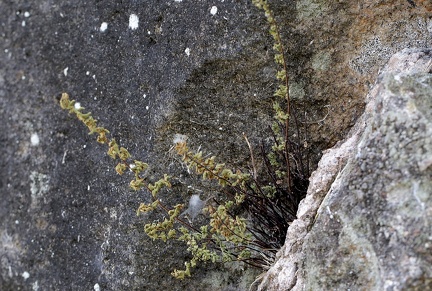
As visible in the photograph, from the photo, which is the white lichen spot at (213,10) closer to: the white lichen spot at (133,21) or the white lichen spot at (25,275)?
the white lichen spot at (133,21)

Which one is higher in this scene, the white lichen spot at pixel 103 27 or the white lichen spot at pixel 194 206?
the white lichen spot at pixel 103 27

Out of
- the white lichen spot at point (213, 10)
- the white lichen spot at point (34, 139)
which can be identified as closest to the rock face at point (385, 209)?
the white lichen spot at point (213, 10)

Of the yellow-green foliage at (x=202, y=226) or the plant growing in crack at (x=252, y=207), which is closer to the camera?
the yellow-green foliage at (x=202, y=226)

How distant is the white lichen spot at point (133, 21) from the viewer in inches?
89.2

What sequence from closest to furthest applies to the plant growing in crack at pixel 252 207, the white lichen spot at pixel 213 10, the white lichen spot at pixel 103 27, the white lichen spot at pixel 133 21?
the plant growing in crack at pixel 252 207, the white lichen spot at pixel 213 10, the white lichen spot at pixel 133 21, the white lichen spot at pixel 103 27

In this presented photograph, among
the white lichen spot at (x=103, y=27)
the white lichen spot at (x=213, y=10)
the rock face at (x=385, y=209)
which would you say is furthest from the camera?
the white lichen spot at (x=103, y=27)

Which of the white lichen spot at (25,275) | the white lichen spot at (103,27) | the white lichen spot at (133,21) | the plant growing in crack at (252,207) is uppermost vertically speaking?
the white lichen spot at (103,27)

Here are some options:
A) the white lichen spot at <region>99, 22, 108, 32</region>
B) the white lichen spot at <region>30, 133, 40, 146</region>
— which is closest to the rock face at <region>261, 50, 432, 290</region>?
the white lichen spot at <region>99, 22, 108, 32</region>

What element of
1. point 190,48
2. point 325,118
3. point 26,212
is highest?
point 190,48

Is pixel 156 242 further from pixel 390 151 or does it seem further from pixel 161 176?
pixel 390 151

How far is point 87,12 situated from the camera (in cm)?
246

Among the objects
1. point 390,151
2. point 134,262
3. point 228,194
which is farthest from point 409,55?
point 134,262

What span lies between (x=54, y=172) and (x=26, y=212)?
0.79ft

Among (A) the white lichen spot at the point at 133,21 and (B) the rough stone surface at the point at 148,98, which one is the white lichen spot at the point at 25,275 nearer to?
(B) the rough stone surface at the point at 148,98
